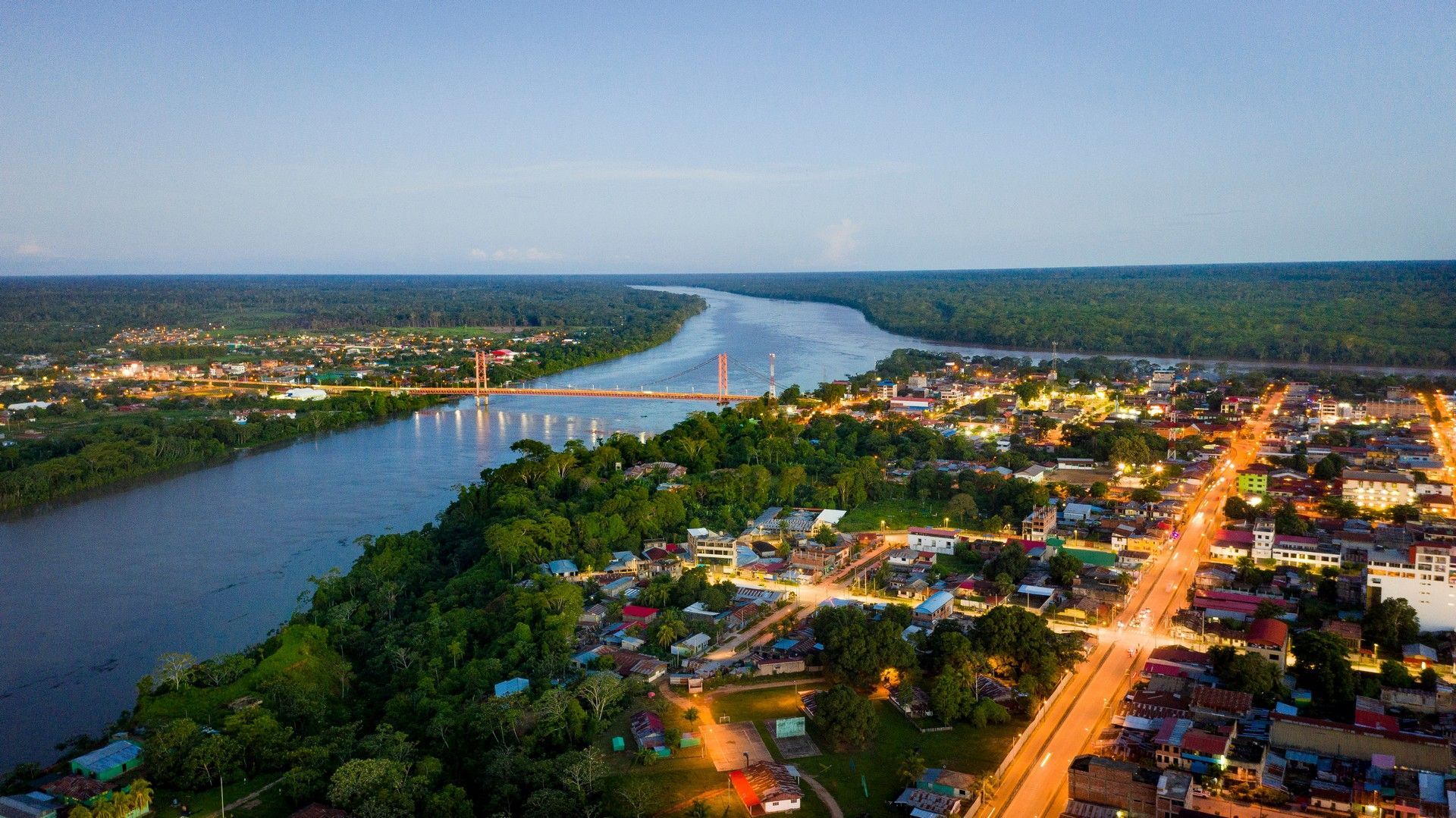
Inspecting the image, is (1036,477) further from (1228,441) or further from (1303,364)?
(1303,364)

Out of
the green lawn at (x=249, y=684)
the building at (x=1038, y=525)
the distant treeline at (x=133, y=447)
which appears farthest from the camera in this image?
the distant treeline at (x=133, y=447)

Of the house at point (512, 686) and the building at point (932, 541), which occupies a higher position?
A: the building at point (932, 541)

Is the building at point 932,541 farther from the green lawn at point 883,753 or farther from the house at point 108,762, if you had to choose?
the house at point 108,762

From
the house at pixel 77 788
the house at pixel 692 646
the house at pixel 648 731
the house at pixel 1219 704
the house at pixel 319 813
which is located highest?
the house at pixel 1219 704

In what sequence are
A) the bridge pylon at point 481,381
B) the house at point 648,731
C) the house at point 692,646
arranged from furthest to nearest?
the bridge pylon at point 481,381
the house at point 692,646
the house at point 648,731

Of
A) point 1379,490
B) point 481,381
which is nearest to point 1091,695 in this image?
point 1379,490

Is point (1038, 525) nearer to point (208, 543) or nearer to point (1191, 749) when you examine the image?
point (1191, 749)

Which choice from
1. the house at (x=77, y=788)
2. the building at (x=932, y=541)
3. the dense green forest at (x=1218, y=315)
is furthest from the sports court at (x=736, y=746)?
the dense green forest at (x=1218, y=315)
